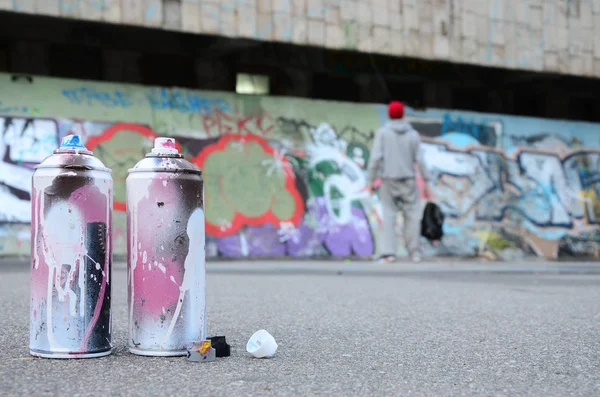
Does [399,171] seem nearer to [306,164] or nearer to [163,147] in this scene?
[306,164]

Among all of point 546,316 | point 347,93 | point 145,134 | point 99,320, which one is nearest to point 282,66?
point 347,93

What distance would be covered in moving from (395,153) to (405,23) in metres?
5.64

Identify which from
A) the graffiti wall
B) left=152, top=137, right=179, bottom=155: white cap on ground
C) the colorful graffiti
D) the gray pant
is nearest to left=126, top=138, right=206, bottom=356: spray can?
left=152, top=137, right=179, bottom=155: white cap on ground

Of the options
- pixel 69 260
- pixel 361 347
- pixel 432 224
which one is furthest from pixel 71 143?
pixel 432 224

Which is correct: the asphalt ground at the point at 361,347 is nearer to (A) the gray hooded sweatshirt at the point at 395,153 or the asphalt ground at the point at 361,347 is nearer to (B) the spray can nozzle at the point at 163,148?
(B) the spray can nozzle at the point at 163,148

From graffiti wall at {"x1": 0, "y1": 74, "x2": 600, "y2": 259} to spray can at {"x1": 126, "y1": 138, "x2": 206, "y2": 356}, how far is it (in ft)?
32.7

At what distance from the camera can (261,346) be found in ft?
12.4

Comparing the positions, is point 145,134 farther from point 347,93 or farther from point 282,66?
point 347,93

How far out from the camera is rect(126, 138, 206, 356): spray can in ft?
12.3

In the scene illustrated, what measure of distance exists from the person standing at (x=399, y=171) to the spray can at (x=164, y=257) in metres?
8.43

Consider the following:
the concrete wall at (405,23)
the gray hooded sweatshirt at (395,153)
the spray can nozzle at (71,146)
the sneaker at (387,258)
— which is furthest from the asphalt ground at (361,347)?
the concrete wall at (405,23)

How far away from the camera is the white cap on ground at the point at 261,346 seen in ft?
12.4

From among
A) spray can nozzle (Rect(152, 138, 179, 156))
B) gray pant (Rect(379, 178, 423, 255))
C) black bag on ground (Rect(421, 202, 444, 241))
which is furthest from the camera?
black bag on ground (Rect(421, 202, 444, 241))

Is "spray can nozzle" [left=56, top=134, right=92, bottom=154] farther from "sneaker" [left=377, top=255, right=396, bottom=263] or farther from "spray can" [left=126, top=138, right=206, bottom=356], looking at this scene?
"sneaker" [left=377, top=255, right=396, bottom=263]
